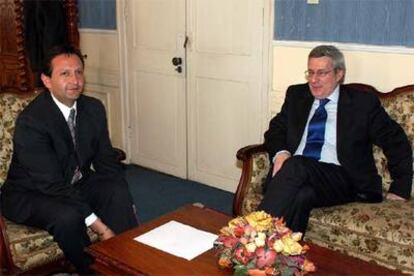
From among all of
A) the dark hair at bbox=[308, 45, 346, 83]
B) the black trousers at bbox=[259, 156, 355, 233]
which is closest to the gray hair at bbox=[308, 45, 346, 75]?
the dark hair at bbox=[308, 45, 346, 83]

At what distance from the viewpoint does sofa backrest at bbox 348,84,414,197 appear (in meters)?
2.74

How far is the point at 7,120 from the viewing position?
266cm

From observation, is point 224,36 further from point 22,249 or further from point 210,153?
point 22,249

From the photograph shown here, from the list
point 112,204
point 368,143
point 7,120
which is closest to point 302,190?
point 368,143

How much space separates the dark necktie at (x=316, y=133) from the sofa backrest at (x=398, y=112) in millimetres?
305

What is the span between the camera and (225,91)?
12.6 feet

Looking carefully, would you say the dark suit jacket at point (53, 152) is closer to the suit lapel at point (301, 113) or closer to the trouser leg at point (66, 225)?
the trouser leg at point (66, 225)

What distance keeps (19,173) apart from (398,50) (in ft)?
6.66

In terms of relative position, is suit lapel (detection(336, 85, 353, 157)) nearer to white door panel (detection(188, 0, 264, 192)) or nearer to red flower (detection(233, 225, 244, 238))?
white door panel (detection(188, 0, 264, 192))

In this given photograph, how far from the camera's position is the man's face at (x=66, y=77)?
2408 millimetres

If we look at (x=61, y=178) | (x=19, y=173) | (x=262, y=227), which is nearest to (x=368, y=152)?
(x=262, y=227)

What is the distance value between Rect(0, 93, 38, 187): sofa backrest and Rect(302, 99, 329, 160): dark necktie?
142cm

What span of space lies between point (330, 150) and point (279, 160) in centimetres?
26

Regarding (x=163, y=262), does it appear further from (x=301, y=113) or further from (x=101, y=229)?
A: (x=301, y=113)
